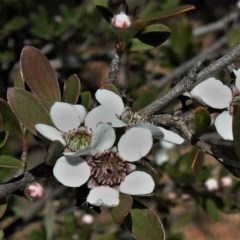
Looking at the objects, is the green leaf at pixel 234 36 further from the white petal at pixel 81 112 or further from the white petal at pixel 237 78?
the white petal at pixel 81 112

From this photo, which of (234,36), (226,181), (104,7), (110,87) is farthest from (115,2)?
(234,36)

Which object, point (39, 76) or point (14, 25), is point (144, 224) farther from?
point (14, 25)

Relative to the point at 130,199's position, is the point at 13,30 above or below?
below

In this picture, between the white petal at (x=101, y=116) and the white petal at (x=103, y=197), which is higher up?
the white petal at (x=101, y=116)

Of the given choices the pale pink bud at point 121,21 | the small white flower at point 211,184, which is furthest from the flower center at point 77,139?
the small white flower at point 211,184

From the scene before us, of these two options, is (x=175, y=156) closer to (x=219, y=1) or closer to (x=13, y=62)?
(x=13, y=62)

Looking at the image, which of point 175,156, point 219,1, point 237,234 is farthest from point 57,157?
Answer: point 219,1

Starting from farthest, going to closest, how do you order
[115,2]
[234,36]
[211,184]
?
1. [234,36]
2. [211,184]
3. [115,2]
